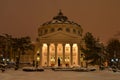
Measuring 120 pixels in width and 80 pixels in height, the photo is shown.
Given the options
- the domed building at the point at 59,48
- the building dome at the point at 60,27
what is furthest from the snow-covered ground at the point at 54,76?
the building dome at the point at 60,27

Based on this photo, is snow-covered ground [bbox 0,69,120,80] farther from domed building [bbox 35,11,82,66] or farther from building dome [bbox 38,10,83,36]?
building dome [bbox 38,10,83,36]

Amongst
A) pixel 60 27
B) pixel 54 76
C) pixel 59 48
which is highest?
pixel 60 27

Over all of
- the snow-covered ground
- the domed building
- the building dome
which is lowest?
the snow-covered ground

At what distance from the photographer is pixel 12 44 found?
64.1 meters

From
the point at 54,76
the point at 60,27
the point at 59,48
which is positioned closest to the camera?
the point at 54,76

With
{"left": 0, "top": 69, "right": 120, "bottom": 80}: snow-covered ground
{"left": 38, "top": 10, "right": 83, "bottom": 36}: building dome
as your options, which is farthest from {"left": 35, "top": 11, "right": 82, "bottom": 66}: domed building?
{"left": 0, "top": 69, "right": 120, "bottom": 80}: snow-covered ground

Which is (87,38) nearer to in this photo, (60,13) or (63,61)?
(63,61)

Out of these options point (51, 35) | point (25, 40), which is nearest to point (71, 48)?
point (51, 35)

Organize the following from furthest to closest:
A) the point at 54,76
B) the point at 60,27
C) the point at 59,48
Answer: the point at 60,27 < the point at 59,48 < the point at 54,76

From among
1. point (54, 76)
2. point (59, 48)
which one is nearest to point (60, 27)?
point (59, 48)

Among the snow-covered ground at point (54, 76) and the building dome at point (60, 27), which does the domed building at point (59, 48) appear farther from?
the snow-covered ground at point (54, 76)

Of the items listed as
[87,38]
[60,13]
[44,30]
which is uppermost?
[60,13]

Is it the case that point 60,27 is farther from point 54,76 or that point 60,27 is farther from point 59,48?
point 54,76

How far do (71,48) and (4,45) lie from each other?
72.7 ft
